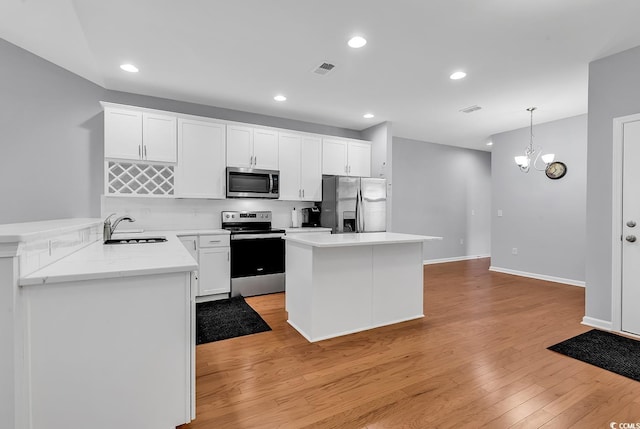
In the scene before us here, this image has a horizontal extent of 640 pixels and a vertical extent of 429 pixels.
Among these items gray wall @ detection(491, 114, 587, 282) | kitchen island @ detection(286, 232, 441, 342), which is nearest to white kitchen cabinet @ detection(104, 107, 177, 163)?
kitchen island @ detection(286, 232, 441, 342)

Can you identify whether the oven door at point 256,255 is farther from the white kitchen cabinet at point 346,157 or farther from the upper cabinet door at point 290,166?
the white kitchen cabinet at point 346,157

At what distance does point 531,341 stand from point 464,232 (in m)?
4.77

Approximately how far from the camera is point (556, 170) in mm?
5008

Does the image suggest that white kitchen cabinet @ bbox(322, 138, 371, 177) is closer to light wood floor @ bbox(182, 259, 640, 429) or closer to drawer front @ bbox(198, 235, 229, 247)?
drawer front @ bbox(198, 235, 229, 247)

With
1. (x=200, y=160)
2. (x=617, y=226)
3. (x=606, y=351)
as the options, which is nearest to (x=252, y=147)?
(x=200, y=160)

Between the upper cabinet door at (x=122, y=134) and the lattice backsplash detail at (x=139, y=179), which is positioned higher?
the upper cabinet door at (x=122, y=134)

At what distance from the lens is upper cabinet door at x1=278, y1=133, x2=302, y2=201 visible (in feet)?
15.3

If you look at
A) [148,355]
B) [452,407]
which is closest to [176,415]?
[148,355]

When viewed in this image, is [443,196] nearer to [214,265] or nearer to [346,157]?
[346,157]

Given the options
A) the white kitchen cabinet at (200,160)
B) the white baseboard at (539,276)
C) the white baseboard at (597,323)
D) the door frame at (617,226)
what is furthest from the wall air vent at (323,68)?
the white baseboard at (539,276)

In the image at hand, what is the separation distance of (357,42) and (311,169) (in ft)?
7.80

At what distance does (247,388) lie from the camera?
1977 millimetres

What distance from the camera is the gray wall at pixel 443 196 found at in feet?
20.9

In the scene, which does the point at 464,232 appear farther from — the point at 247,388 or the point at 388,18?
the point at 247,388
